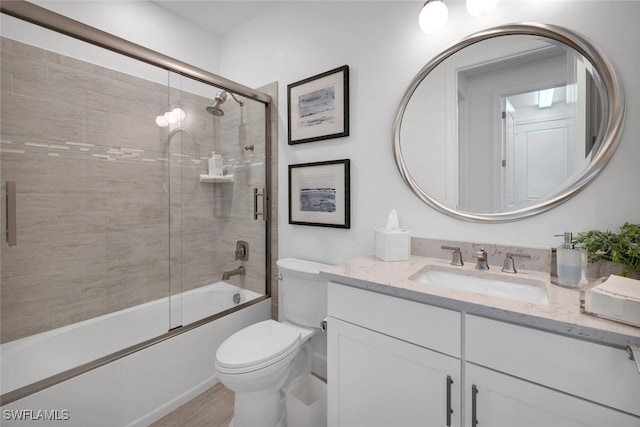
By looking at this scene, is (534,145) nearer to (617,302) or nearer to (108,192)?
(617,302)

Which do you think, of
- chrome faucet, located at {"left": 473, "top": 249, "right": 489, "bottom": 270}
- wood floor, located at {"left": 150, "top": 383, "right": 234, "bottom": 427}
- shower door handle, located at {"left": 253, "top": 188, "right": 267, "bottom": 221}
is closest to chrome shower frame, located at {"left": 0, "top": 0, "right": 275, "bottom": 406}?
shower door handle, located at {"left": 253, "top": 188, "right": 267, "bottom": 221}

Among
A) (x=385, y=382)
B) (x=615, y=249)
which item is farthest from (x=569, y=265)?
(x=385, y=382)

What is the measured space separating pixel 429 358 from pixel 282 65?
80.3 inches

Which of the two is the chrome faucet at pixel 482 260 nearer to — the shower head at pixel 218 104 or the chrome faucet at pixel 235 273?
the chrome faucet at pixel 235 273

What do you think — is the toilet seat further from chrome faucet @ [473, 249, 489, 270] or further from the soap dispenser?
the soap dispenser

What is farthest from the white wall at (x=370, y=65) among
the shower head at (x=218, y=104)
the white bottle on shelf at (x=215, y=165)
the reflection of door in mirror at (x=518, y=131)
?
the white bottle on shelf at (x=215, y=165)

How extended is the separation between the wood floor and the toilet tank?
0.59 meters

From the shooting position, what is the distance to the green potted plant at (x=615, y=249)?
900mm

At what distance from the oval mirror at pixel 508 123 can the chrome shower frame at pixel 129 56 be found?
1106 millimetres

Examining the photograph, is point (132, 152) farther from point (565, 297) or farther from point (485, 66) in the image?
point (565, 297)

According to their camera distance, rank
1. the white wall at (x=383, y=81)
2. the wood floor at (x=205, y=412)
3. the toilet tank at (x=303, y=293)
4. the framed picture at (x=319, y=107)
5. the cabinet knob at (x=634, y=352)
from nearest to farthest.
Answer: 1. the cabinet knob at (x=634, y=352)
2. the white wall at (x=383, y=81)
3. the wood floor at (x=205, y=412)
4. the toilet tank at (x=303, y=293)
5. the framed picture at (x=319, y=107)

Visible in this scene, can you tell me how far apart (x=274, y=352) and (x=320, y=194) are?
0.96 m

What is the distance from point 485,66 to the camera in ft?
4.13

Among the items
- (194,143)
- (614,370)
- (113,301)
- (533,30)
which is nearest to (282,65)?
(194,143)
